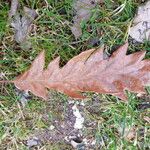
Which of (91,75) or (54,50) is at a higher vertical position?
(54,50)

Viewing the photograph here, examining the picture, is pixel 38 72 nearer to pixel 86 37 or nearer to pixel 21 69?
pixel 21 69

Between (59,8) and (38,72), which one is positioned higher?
(59,8)

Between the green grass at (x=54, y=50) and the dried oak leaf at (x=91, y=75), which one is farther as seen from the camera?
the green grass at (x=54, y=50)

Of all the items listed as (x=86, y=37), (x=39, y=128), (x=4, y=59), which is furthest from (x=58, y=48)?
(x=39, y=128)

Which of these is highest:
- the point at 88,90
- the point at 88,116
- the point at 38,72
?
the point at 38,72
